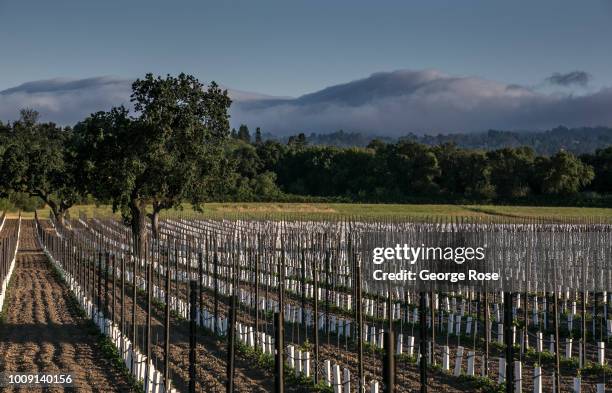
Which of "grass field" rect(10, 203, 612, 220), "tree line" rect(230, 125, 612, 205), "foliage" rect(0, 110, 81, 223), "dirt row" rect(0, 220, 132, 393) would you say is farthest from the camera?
"tree line" rect(230, 125, 612, 205)

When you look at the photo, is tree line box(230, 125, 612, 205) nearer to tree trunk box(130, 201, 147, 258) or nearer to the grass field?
the grass field

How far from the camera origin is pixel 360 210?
3878 inches

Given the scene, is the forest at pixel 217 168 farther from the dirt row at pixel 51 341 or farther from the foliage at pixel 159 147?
the dirt row at pixel 51 341

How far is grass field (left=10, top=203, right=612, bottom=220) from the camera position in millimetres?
89875

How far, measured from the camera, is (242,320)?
27.4 metres

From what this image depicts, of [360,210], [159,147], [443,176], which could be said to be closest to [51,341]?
[159,147]

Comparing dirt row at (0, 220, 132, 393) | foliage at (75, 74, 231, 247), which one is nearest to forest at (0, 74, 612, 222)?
foliage at (75, 74, 231, 247)

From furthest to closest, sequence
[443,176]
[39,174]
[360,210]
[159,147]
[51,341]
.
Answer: [443,176] → [360,210] → [39,174] → [159,147] → [51,341]

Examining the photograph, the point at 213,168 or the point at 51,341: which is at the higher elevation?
the point at 213,168

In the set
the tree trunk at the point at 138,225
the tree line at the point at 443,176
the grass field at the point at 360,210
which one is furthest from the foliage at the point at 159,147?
the tree line at the point at 443,176

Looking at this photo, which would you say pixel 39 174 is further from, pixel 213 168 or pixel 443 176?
pixel 443 176

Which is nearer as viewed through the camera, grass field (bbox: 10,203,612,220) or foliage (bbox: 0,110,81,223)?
foliage (bbox: 0,110,81,223)

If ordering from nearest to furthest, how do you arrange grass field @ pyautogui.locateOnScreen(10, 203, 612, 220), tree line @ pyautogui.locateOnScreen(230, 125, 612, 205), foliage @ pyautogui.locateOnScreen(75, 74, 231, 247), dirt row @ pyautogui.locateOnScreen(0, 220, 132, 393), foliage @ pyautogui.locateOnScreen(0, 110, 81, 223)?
dirt row @ pyautogui.locateOnScreen(0, 220, 132, 393) → foliage @ pyautogui.locateOnScreen(75, 74, 231, 247) → foliage @ pyautogui.locateOnScreen(0, 110, 81, 223) → grass field @ pyautogui.locateOnScreen(10, 203, 612, 220) → tree line @ pyautogui.locateOnScreen(230, 125, 612, 205)

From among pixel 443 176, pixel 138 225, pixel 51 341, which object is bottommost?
pixel 51 341
